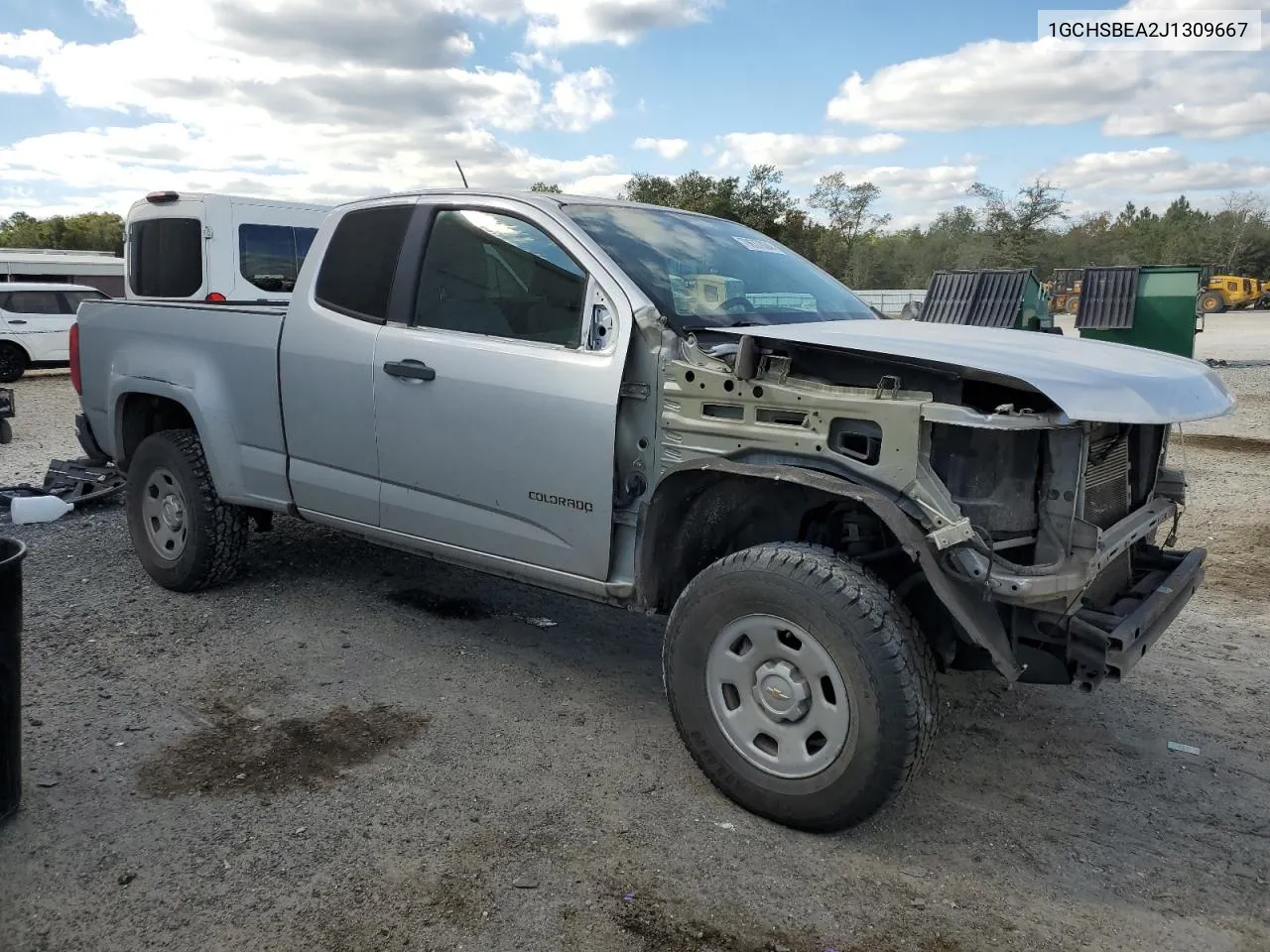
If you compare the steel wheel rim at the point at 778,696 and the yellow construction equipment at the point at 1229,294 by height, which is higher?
the yellow construction equipment at the point at 1229,294

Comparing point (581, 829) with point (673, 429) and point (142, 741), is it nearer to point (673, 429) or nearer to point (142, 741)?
point (673, 429)

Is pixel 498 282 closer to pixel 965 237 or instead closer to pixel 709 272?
pixel 709 272

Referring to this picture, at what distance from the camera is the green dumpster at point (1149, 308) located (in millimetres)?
14742

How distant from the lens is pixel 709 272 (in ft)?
13.2

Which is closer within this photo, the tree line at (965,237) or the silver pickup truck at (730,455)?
the silver pickup truck at (730,455)

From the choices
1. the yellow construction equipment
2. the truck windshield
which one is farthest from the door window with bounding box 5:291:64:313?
the yellow construction equipment

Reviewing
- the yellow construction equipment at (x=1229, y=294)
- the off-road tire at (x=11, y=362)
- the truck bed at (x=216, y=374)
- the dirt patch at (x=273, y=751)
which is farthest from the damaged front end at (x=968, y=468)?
the yellow construction equipment at (x=1229, y=294)

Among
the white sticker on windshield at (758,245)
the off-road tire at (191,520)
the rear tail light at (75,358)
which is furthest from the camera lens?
the rear tail light at (75,358)

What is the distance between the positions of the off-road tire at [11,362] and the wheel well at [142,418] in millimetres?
13010

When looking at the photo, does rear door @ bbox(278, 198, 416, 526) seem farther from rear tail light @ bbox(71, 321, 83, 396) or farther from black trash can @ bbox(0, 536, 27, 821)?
rear tail light @ bbox(71, 321, 83, 396)

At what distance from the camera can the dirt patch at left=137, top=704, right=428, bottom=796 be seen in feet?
11.2

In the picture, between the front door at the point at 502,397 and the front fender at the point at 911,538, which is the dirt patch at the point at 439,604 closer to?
the front door at the point at 502,397

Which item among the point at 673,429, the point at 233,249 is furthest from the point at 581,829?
the point at 233,249

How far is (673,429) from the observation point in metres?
3.43
